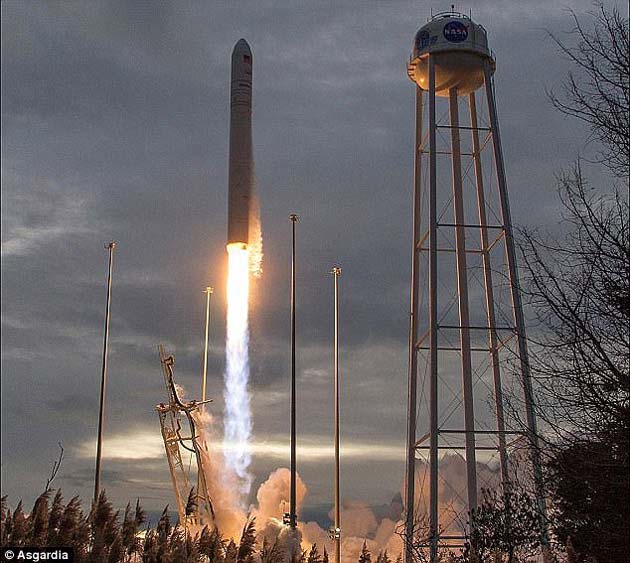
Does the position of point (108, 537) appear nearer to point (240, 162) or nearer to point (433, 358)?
point (433, 358)

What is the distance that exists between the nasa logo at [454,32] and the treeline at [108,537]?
25947 millimetres

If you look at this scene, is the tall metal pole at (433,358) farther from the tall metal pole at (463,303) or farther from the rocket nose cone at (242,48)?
the rocket nose cone at (242,48)

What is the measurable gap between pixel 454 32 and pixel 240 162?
9186 millimetres

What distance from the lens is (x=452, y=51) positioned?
1543 inches

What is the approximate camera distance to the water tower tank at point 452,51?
129 ft

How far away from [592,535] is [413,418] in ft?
55.9

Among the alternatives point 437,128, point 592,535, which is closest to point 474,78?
point 437,128

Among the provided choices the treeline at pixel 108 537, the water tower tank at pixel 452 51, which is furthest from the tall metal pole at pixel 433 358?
the treeline at pixel 108 537

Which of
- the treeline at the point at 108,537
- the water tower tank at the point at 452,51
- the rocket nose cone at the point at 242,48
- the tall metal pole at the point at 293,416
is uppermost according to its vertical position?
the rocket nose cone at the point at 242,48

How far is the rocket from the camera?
40.3 metres

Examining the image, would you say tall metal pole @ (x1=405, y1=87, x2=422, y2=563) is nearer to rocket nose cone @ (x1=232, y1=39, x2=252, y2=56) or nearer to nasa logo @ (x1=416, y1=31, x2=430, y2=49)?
nasa logo @ (x1=416, y1=31, x2=430, y2=49)

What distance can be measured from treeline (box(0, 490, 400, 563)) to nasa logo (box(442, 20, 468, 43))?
2595cm

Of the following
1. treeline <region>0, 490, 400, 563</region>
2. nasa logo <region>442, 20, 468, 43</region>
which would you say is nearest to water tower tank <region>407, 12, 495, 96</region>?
nasa logo <region>442, 20, 468, 43</region>

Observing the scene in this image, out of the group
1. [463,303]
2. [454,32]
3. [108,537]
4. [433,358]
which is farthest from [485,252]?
[108,537]
